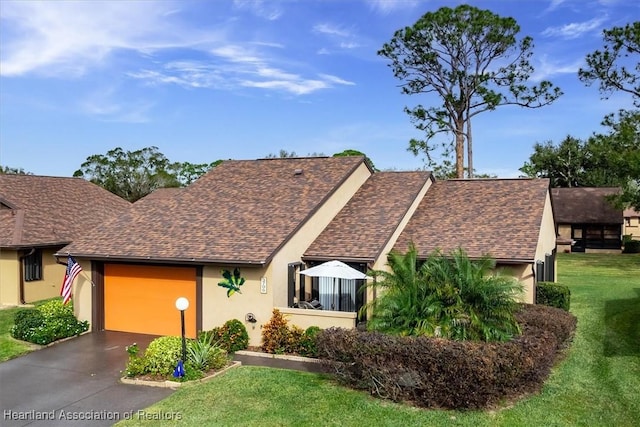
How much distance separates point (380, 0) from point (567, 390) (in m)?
15.5

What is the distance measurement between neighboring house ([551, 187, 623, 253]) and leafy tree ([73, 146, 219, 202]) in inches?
1725

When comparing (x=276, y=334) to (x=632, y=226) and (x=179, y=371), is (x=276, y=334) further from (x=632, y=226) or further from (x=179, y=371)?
(x=632, y=226)

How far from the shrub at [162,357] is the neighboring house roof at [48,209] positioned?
12.1 meters

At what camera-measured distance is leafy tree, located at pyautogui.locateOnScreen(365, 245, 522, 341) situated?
10.7 metres

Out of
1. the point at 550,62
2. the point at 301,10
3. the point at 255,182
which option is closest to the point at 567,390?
the point at 255,182

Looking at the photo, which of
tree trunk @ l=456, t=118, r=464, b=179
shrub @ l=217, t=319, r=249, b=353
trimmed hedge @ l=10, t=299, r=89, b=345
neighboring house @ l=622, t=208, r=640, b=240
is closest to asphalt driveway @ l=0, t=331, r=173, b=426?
trimmed hedge @ l=10, t=299, r=89, b=345

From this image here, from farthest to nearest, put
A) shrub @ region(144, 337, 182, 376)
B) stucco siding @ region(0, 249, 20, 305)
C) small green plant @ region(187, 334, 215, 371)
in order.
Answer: stucco siding @ region(0, 249, 20, 305), small green plant @ region(187, 334, 215, 371), shrub @ region(144, 337, 182, 376)

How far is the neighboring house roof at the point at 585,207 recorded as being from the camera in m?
45.2

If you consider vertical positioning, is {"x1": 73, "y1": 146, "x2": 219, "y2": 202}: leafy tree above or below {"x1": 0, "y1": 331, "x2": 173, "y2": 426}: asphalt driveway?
above

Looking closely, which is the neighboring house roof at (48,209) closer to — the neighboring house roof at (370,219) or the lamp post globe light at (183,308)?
the lamp post globe light at (183,308)

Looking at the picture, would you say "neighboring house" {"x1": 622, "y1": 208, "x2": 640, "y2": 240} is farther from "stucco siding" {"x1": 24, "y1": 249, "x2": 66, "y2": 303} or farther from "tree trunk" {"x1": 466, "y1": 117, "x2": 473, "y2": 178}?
"stucco siding" {"x1": 24, "y1": 249, "x2": 66, "y2": 303}

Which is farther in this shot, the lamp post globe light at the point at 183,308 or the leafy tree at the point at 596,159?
the leafy tree at the point at 596,159

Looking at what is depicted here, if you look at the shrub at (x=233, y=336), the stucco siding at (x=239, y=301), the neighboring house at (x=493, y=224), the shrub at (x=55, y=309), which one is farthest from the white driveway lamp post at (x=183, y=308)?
the neighboring house at (x=493, y=224)

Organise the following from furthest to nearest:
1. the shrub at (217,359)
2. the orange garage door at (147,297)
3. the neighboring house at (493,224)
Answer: the neighboring house at (493,224) → the orange garage door at (147,297) → the shrub at (217,359)
